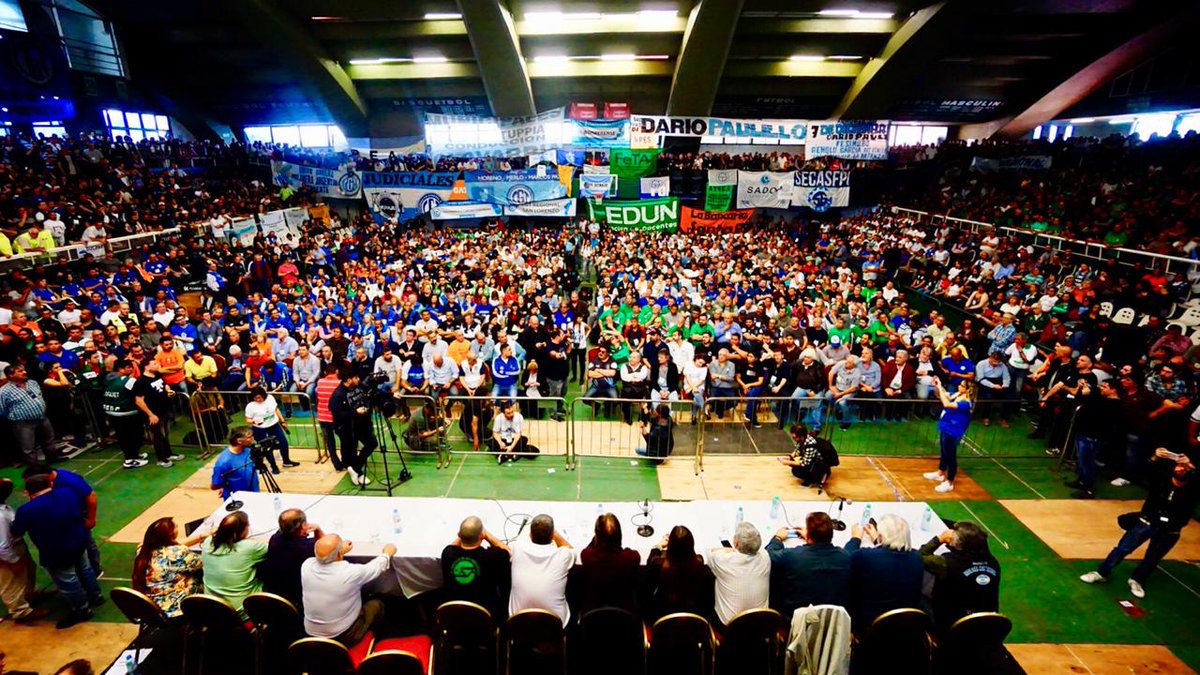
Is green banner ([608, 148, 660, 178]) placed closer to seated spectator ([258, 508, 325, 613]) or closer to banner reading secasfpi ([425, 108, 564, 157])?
banner reading secasfpi ([425, 108, 564, 157])

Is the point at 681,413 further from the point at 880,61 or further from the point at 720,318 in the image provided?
the point at 880,61

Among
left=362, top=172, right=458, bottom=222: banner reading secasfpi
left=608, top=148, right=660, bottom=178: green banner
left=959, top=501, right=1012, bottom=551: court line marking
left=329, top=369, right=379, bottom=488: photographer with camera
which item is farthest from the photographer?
left=608, top=148, right=660, bottom=178: green banner

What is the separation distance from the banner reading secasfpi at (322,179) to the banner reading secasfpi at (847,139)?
1884 centimetres

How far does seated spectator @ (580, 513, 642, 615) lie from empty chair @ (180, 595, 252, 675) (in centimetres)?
250

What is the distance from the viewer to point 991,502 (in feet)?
23.0

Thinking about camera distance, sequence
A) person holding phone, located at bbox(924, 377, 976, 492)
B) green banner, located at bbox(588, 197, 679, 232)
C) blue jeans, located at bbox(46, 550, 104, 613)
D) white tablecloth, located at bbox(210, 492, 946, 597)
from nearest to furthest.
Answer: white tablecloth, located at bbox(210, 492, 946, 597) < blue jeans, located at bbox(46, 550, 104, 613) < person holding phone, located at bbox(924, 377, 976, 492) < green banner, located at bbox(588, 197, 679, 232)

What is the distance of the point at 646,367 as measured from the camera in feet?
28.0

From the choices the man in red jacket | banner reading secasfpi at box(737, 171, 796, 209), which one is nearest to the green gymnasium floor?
the man in red jacket

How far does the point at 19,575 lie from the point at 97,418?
15.1ft

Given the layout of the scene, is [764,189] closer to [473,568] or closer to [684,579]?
[684,579]

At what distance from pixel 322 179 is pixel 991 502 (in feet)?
80.4

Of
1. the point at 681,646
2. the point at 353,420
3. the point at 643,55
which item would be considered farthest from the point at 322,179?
the point at 681,646

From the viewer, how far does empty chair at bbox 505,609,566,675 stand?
11.9 feet

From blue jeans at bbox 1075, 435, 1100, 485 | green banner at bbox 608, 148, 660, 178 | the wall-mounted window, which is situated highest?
the wall-mounted window
